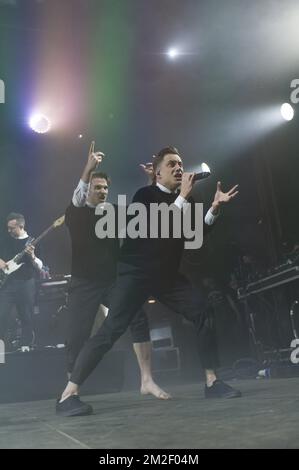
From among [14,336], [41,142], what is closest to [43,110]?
[41,142]

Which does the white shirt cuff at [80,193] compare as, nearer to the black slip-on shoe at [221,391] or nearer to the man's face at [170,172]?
the man's face at [170,172]

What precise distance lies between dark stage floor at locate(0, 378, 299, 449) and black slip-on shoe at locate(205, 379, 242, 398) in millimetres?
50

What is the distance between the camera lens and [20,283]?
5.48m

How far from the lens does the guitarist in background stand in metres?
5.43

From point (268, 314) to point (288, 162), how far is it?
6.14 ft

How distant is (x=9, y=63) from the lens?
20.3 feet

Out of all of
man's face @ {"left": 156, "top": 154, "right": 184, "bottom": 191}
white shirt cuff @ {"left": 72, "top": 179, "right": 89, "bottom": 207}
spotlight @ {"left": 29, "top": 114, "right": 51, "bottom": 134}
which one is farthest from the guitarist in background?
man's face @ {"left": 156, "top": 154, "right": 184, "bottom": 191}

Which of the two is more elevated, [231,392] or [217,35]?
[217,35]

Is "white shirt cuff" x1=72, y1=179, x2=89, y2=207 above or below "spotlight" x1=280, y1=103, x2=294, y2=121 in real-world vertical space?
below

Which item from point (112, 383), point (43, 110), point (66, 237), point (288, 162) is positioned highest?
point (43, 110)

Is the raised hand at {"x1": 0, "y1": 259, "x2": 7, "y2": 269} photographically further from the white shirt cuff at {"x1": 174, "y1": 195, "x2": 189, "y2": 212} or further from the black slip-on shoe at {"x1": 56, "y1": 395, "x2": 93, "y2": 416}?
the white shirt cuff at {"x1": 174, "y1": 195, "x2": 189, "y2": 212}

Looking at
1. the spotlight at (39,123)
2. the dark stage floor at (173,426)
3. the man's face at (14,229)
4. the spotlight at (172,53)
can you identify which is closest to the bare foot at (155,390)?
the dark stage floor at (173,426)

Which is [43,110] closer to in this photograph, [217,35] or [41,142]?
[41,142]

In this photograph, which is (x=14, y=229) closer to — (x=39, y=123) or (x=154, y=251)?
(x=39, y=123)
